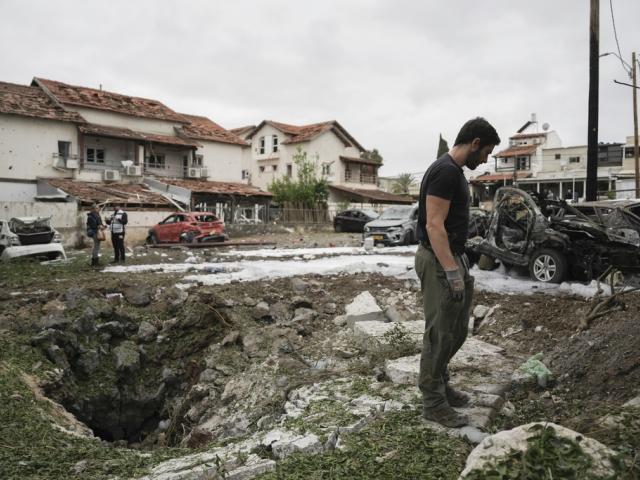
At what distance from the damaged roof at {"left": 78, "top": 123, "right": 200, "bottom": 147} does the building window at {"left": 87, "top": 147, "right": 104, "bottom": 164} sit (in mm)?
1389

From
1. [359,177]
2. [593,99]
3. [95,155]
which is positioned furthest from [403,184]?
[593,99]

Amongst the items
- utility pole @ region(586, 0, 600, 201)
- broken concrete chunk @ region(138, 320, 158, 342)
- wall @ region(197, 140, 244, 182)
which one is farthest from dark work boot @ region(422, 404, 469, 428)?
wall @ region(197, 140, 244, 182)

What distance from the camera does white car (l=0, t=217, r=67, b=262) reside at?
46.6 ft

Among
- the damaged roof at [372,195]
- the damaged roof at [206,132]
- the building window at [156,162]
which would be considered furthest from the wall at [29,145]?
the damaged roof at [372,195]

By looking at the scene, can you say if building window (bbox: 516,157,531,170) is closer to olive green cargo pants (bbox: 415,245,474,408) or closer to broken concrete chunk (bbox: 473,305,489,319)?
broken concrete chunk (bbox: 473,305,489,319)

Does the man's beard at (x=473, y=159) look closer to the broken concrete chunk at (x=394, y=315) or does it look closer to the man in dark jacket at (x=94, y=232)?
the broken concrete chunk at (x=394, y=315)

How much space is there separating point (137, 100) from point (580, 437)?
37257mm

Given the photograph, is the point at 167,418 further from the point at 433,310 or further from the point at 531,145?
the point at 531,145

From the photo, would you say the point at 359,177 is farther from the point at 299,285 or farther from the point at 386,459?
the point at 386,459

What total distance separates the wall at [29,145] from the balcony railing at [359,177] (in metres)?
24.6

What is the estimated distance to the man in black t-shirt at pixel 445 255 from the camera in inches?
130

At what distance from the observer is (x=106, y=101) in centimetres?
3288

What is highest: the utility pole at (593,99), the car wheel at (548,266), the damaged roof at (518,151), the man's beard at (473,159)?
the damaged roof at (518,151)

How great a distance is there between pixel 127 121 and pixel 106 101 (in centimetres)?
180
